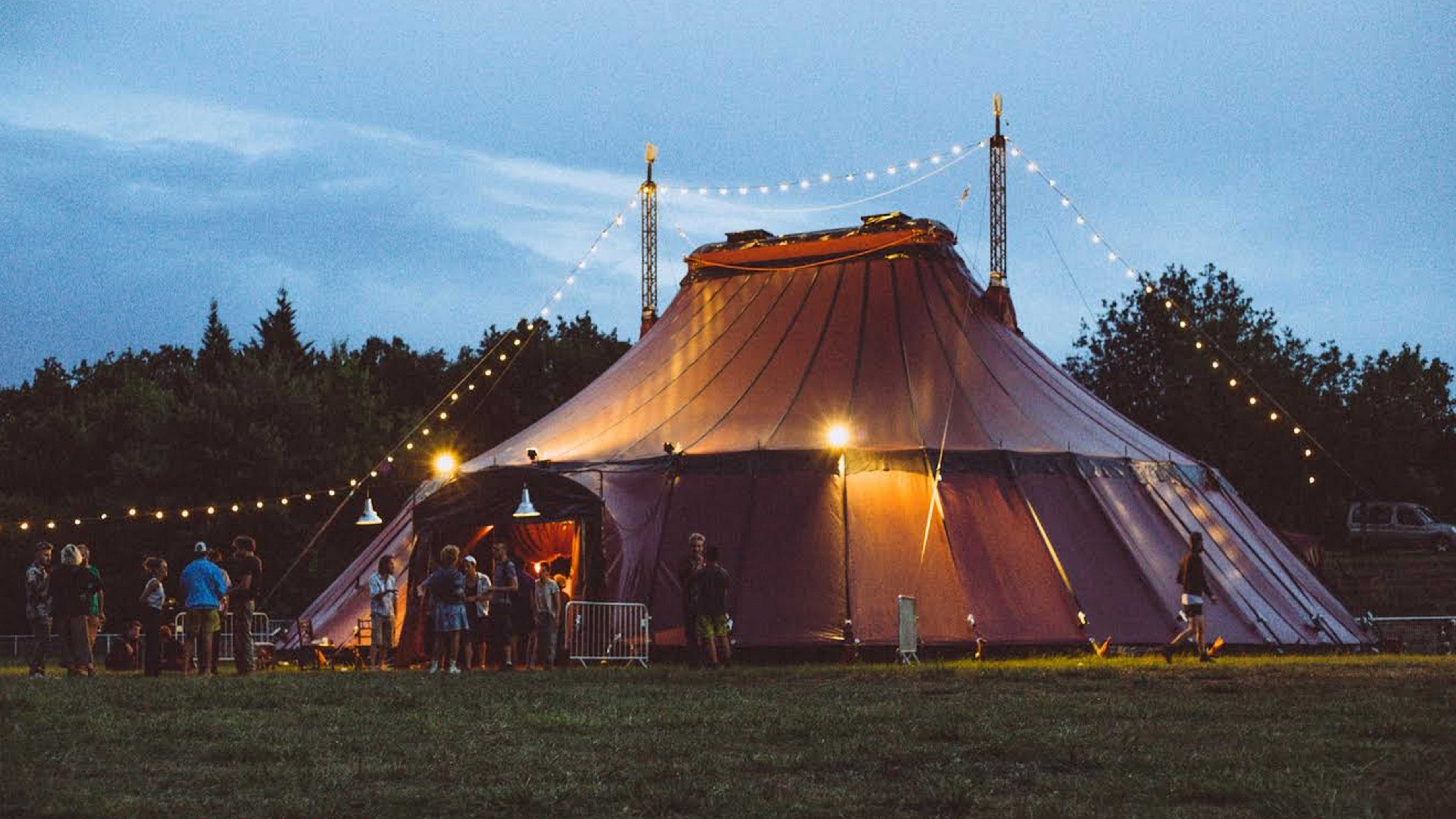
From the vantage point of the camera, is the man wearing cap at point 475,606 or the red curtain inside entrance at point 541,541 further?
the red curtain inside entrance at point 541,541

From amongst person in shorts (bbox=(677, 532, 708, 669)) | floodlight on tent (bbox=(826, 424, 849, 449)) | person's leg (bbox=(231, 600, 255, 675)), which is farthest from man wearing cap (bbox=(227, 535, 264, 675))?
floodlight on tent (bbox=(826, 424, 849, 449))

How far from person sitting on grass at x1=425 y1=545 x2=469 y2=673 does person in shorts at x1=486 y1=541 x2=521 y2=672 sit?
2.40ft

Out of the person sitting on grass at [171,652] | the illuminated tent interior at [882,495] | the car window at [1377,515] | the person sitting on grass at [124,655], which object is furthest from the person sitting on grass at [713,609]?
the car window at [1377,515]

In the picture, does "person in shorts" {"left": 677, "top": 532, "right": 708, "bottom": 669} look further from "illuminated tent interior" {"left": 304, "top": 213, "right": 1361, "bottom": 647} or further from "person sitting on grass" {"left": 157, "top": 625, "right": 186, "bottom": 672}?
"person sitting on grass" {"left": 157, "top": 625, "right": 186, "bottom": 672}

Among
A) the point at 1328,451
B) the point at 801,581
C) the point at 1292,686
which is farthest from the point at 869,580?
the point at 1328,451

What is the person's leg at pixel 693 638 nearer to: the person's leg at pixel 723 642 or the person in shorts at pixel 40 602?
the person's leg at pixel 723 642

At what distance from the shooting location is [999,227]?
2130cm

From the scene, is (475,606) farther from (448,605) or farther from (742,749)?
(742,749)

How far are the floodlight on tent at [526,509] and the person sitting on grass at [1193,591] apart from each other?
624 centimetres

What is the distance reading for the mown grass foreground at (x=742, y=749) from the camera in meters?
6.24

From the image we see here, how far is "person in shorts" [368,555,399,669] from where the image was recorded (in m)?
16.7

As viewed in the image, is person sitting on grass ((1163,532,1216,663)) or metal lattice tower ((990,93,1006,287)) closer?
person sitting on grass ((1163,532,1216,663))

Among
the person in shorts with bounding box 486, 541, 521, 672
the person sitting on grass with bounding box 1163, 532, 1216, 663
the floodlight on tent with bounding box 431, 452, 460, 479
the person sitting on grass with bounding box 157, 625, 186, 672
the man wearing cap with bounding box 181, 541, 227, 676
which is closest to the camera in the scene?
the man wearing cap with bounding box 181, 541, 227, 676

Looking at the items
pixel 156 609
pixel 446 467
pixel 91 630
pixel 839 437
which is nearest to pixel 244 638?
pixel 156 609
